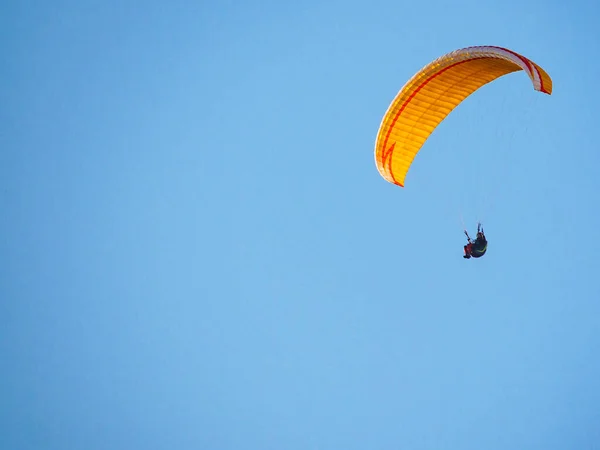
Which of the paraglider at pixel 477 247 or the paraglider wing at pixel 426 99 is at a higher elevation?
the paraglider wing at pixel 426 99

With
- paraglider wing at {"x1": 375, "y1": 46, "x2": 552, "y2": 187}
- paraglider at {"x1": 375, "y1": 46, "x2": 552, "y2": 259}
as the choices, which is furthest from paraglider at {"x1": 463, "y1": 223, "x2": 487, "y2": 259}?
paraglider wing at {"x1": 375, "y1": 46, "x2": 552, "y2": 187}

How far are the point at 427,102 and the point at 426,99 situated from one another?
0.44 ft

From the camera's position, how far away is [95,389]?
107 metres

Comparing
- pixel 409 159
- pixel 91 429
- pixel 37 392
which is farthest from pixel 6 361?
pixel 409 159

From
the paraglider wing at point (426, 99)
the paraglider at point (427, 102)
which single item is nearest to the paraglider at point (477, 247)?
the paraglider at point (427, 102)

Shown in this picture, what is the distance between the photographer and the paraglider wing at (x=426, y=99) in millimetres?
25062

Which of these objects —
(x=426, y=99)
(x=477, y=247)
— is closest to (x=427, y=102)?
(x=426, y=99)

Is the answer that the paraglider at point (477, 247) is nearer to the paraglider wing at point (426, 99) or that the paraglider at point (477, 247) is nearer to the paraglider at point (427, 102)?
the paraglider at point (427, 102)

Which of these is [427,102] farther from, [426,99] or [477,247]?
[477,247]

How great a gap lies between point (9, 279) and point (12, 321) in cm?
2737

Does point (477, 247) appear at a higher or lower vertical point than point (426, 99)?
lower

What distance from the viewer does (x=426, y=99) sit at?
2667 cm

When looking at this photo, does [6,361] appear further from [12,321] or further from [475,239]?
[475,239]

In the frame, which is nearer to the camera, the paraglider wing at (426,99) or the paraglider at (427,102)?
the paraglider wing at (426,99)
